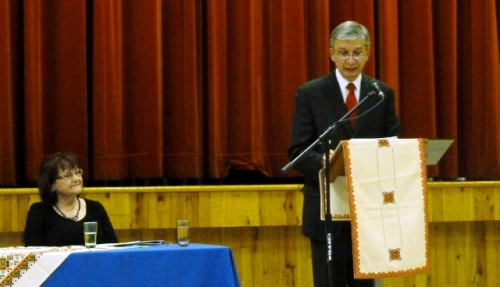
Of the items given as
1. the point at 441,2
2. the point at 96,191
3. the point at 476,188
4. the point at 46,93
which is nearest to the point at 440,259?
the point at 476,188

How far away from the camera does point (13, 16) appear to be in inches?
181

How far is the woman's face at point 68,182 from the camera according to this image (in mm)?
3828

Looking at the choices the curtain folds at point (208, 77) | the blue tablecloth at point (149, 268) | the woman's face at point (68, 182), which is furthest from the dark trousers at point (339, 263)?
the curtain folds at point (208, 77)

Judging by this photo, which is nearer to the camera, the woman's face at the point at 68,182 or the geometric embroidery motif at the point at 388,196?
the geometric embroidery motif at the point at 388,196

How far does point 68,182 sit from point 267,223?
1290 mm

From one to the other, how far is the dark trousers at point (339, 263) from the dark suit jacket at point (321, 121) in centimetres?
6

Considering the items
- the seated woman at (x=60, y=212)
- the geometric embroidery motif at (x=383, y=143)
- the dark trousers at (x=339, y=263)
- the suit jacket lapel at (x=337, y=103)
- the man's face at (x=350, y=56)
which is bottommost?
the dark trousers at (x=339, y=263)

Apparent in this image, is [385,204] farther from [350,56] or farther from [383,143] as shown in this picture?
[350,56]

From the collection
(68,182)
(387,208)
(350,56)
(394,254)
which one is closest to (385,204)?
(387,208)

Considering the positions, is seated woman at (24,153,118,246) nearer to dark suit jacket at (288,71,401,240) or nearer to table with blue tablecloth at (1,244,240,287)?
table with blue tablecloth at (1,244,240,287)

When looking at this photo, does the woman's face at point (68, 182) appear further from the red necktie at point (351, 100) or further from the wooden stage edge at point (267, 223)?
the red necktie at point (351, 100)

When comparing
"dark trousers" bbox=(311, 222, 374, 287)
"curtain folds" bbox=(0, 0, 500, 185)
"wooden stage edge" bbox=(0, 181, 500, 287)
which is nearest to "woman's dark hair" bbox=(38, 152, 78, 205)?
"wooden stage edge" bbox=(0, 181, 500, 287)

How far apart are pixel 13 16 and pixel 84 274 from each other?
2.16m

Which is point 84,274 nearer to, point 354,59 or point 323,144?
point 323,144
